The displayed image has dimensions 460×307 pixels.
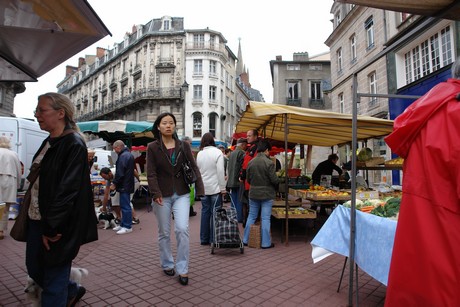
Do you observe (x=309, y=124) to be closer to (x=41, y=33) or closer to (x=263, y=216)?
(x=263, y=216)

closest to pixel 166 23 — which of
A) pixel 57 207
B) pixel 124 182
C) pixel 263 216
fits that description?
pixel 124 182

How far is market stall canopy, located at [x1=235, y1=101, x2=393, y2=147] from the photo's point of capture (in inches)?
Result: 229

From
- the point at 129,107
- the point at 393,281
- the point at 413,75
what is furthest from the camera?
the point at 129,107

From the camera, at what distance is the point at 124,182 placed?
21.9 ft

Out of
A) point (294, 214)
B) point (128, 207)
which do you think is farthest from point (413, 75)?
point (128, 207)

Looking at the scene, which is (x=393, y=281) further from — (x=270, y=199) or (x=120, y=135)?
(x=120, y=135)

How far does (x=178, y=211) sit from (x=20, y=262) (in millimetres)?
2687

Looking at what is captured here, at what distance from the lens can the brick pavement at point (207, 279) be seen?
134 inches

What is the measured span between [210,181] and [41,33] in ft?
11.5

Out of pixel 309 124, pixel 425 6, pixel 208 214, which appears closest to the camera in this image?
pixel 425 6

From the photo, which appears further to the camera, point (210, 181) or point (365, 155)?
point (365, 155)

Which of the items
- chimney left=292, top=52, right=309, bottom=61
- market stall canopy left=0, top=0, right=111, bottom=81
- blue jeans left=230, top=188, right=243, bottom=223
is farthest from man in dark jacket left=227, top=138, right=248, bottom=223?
chimney left=292, top=52, right=309, bottom=61

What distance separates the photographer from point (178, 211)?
398 centimetres

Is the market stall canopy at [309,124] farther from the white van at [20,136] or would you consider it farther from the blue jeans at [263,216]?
the white van at [20,136]
